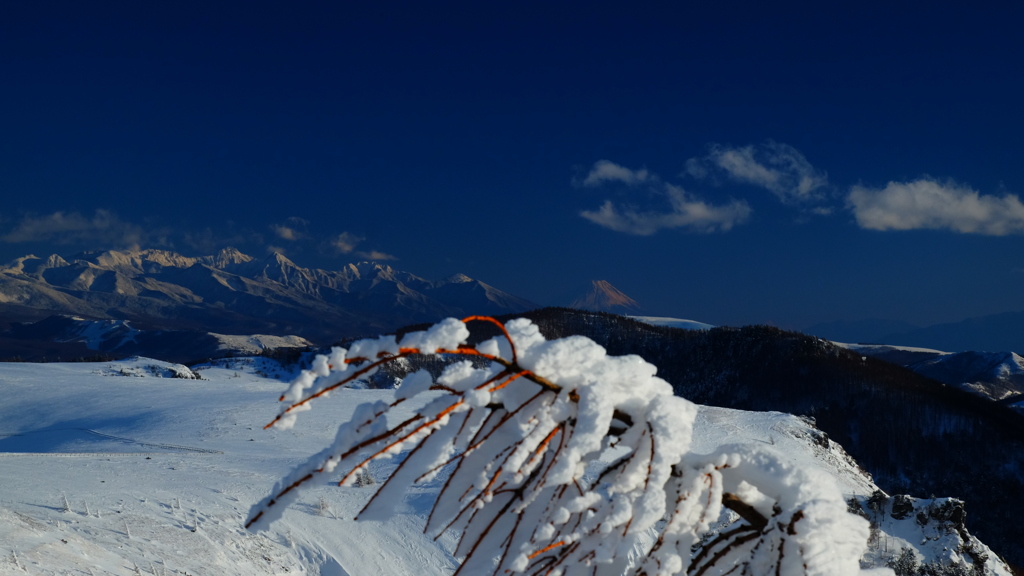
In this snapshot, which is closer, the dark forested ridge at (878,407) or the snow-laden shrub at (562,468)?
the snow-laden shrub at (562,468)

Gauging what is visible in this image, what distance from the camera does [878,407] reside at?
50719 mm

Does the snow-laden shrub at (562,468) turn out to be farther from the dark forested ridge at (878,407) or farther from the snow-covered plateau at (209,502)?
the dark forested ridge at (878,407)

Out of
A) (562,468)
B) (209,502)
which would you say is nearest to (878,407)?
(209,502)

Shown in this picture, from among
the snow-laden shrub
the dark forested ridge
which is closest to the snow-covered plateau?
the snow-laden shrub

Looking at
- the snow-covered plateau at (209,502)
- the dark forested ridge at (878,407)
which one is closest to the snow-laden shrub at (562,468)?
the snow-covered plateau at (209,502)

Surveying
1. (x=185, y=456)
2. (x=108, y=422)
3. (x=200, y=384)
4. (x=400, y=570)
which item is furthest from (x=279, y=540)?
(x=200, y=384)

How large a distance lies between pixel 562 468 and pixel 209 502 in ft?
36.8

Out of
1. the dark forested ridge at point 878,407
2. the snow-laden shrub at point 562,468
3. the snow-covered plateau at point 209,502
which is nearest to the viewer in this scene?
the snow-laden shrub at point 562,468

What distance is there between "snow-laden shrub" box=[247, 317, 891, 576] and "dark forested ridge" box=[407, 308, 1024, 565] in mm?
28165

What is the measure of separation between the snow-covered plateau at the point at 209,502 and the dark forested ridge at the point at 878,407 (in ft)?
53.4

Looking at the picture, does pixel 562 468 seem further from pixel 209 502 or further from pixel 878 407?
pixel 878 407

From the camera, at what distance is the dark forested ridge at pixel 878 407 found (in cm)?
4003

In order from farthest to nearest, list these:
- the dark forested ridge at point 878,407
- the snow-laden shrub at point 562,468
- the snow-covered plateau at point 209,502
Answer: the dark forested ridge at point 878,407, the snow-covered plateau at point 209,502, the snow-laden shrub at point 562,468

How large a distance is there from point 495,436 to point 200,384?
33.1 metres
